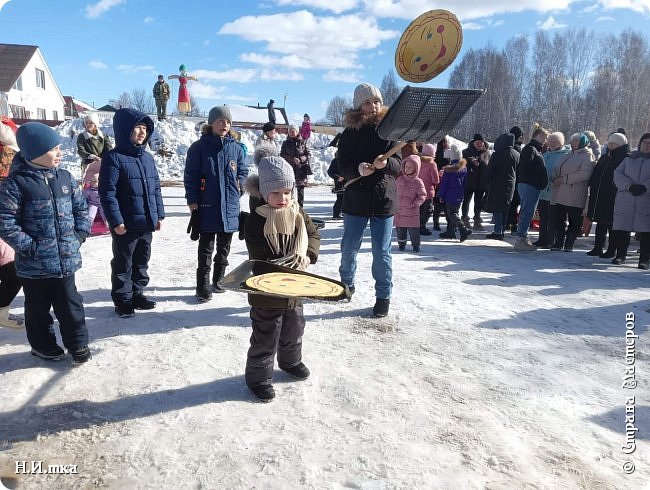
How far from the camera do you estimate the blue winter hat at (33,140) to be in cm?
276

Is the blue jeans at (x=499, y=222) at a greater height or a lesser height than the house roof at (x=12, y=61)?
lesser

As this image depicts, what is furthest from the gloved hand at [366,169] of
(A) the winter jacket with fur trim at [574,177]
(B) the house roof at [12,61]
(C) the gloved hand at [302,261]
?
(B) the house roof at [12,61]

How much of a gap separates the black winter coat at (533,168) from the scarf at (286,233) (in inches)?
224

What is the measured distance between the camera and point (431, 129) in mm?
3262

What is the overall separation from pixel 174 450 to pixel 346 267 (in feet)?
7.99

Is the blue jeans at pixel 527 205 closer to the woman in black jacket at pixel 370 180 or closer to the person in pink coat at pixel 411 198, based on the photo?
the person in pink coat at pixel 411 198

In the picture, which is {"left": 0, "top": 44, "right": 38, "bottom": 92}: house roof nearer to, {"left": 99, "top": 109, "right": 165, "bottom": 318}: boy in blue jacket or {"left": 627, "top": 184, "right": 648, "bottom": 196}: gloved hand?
{"left": 99, "top": 109, "right": 165, "bottom": 318}: boy in blue jacket

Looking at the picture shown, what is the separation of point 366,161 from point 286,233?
1419 millimetres

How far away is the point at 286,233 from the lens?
2.70 metres

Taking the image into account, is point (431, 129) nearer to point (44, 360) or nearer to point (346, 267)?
point (346, 267)

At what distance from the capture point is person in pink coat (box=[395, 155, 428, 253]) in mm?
6594

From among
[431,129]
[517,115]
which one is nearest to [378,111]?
[431,129]

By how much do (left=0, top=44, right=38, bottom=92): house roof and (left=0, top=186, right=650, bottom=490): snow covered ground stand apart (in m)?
37.4

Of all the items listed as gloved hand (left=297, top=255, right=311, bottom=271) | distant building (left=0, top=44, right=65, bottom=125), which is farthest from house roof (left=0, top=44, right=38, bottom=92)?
gloved hand (left=297, top=255, right=311, bottom=271)
